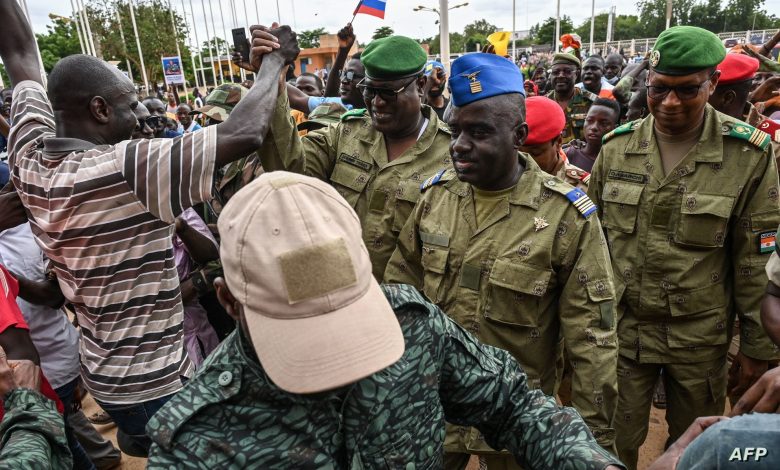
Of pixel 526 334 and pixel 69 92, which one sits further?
pixel 526 334

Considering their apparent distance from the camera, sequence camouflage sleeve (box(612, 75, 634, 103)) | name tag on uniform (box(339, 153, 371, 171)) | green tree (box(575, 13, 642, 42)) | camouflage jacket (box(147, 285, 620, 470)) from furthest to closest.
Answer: green tree (box(575, 13, 642, 42)) < camouflage sleeve (box(612, 75, 634, 103)) < name tag on uniform (box(339, 153, 371, 171)) < camouflage jacket (box(147, 285, 620, 470))

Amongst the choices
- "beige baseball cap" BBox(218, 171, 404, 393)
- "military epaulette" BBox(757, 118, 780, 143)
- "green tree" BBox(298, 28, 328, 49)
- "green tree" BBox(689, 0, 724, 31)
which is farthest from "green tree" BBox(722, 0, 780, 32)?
"beige baseball cap" BBox(218, 171, 404, 393)

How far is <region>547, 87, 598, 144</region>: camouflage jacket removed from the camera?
6.63 meters

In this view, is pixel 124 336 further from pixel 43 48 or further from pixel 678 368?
pixel 43 48

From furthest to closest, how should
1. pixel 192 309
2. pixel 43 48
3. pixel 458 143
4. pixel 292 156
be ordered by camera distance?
pixel 43 48
pixel 192 309
pixel 292 156
pixel 458 143

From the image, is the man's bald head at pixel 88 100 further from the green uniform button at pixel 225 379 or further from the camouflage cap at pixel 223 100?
the camouflage cap at pixel 223 100

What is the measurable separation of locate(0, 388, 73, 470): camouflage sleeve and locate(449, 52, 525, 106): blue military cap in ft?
6.15

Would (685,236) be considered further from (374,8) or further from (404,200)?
(374,8)

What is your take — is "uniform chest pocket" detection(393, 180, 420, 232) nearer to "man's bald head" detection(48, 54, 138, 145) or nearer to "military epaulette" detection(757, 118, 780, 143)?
"man's bald head" detection(48, 54, 138, 145)

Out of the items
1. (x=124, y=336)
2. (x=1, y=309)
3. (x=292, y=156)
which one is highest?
(x=292, y=156)

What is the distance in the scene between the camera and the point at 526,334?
7.28ft

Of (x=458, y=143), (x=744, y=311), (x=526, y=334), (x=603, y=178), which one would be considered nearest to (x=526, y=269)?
(x=526, y=334)

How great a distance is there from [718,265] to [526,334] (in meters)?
1.15


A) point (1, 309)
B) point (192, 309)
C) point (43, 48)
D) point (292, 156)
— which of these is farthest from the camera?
point (43, 48)
